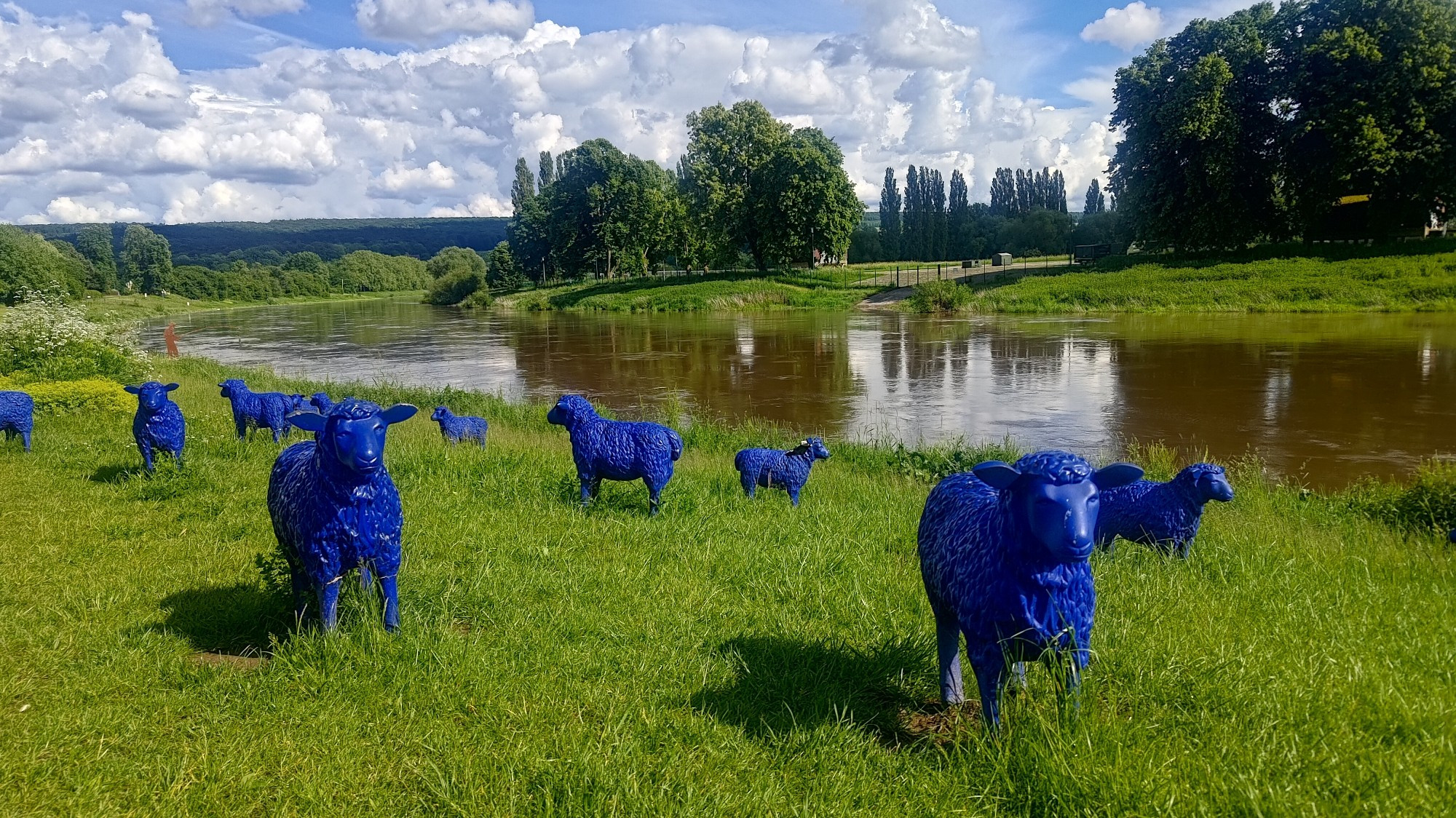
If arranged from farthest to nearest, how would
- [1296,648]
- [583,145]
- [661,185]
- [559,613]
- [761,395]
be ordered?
[661,185] → [583,145] → [761,395] → [559,613] → [1296,648]

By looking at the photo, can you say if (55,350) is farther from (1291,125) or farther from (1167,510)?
(1291,125)

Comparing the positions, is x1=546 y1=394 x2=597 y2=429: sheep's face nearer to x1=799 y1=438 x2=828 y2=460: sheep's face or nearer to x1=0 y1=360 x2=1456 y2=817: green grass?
x1=0 y1=360 x2=1456 y2=817: green grass

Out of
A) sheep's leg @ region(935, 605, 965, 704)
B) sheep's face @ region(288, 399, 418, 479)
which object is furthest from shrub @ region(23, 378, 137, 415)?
sheep's leg @ region(935, 605, 965, 704)

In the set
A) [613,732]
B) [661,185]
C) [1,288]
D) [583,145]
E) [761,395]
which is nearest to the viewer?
[613,732]

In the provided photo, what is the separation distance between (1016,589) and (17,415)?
12838mm

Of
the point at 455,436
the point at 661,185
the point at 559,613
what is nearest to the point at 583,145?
the point at 661,185

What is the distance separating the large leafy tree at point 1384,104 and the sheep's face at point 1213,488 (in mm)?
42307

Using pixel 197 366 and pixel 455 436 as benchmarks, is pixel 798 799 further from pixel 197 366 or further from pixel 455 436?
pixel 197 366

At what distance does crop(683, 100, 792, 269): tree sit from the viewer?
2298 inches

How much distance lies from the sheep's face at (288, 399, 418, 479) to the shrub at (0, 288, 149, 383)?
1459 centimetres

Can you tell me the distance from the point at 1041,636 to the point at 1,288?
80.0 metres

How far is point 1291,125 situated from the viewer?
142 feet

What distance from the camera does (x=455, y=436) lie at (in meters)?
12.5

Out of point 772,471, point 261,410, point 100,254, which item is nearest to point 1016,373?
point 772,471
